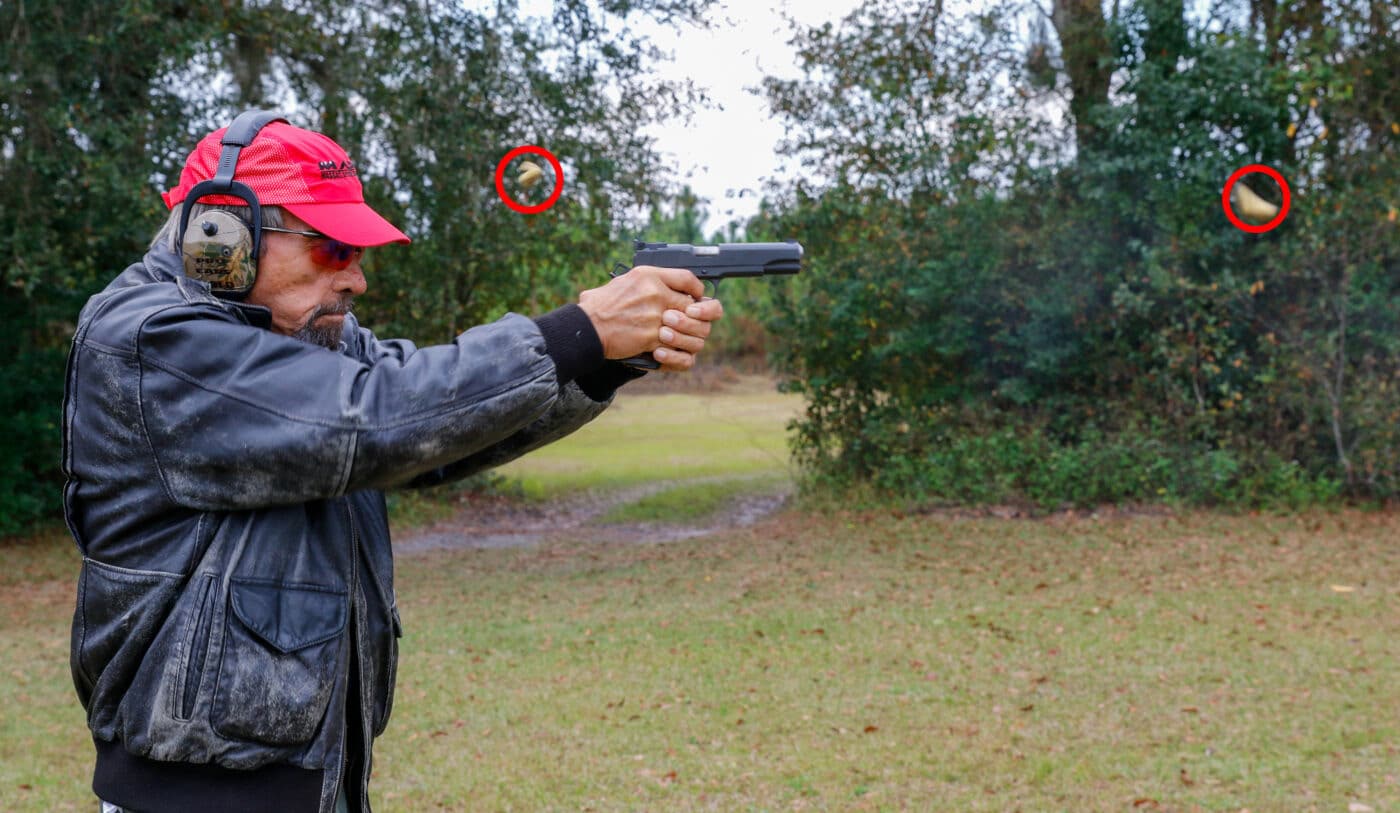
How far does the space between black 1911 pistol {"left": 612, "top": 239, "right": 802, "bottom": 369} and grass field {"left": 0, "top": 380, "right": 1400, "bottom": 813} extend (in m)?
3.39

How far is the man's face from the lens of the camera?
82.0 inches

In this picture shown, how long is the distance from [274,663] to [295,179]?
81cm

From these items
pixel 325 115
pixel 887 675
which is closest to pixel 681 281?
pixel 887 675

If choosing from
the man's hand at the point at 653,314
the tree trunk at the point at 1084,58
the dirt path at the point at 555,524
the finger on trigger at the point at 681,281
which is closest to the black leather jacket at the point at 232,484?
the man's hand at the point at 653,314

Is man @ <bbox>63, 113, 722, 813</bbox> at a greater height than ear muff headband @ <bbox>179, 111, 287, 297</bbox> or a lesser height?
lesser

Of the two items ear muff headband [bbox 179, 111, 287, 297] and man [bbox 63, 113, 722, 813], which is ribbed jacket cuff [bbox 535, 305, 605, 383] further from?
ear muff headband [bbox 179, 111, 287, 297]

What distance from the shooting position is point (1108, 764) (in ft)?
18.6

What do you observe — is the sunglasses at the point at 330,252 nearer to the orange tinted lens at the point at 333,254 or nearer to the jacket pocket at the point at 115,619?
the orange tinted lens at the point at 333,254

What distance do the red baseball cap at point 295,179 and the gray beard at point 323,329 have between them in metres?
0.14

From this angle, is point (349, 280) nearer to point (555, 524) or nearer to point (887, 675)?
point (887, 675)

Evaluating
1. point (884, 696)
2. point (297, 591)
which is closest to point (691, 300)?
point (297, 591)

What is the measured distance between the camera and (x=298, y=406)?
181 cm

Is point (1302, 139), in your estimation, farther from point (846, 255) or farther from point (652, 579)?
point (652, 579)

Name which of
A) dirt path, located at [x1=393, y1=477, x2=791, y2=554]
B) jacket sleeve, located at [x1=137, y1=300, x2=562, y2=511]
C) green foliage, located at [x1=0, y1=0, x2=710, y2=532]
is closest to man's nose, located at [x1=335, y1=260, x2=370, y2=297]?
jacket sleeve, located at [x1=137, y1=300, x2=562, y2=511]
